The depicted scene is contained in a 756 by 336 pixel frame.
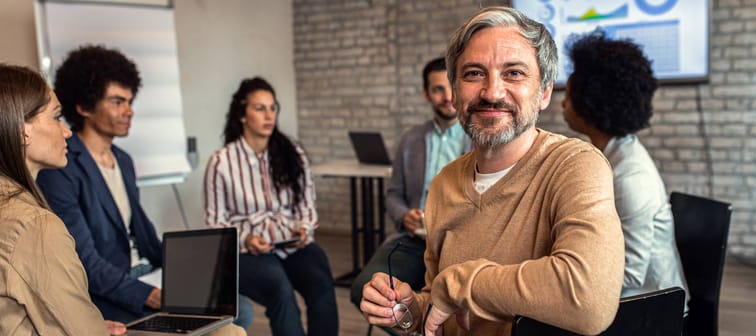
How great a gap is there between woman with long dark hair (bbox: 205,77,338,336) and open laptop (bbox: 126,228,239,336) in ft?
1.73

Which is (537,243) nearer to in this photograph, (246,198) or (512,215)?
(512,215)

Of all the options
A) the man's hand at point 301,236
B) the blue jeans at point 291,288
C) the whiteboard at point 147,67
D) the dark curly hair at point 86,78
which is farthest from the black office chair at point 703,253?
the whiteboard at point 147,67

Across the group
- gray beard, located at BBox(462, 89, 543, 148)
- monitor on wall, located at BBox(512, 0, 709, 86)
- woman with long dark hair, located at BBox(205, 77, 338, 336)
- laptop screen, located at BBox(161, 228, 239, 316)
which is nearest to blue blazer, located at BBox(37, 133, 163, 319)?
laptop screen, located at BBox(161, 228, 239, 316)

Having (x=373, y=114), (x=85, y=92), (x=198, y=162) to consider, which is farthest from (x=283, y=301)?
(x=373, y=114)

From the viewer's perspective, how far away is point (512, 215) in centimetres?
127

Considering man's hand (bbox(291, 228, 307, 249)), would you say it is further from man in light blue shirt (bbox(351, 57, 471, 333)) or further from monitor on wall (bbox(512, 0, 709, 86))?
monitor on wall (bbox(512, 0, 709, 86))

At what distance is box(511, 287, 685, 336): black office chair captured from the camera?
3.81ft

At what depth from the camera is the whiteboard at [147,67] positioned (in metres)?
3.79

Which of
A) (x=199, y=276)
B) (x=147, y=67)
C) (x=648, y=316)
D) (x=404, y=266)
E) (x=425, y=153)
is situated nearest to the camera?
(x=648, y=316)

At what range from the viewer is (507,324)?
49.6 inches

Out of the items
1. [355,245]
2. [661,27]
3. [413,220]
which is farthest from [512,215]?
[661,27]

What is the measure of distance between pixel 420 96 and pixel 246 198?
282cm

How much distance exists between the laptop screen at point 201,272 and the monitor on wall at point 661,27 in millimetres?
2933

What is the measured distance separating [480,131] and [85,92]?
6.11ft
